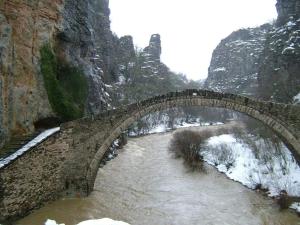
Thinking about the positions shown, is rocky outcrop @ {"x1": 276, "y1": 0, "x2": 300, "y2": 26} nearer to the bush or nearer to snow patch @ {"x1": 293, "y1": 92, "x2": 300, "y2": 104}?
snow patch @ {"x1": 293, "y1": 92, "x2": 300, "y2": 104}

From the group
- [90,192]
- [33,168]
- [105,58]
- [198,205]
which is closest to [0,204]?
[33,168]

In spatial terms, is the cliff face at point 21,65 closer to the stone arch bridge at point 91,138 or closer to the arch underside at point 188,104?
the stone arch bridge at point 91,138

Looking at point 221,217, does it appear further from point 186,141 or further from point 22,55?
point 186,141

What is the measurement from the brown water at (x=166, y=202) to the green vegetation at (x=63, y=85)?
343 centimetres

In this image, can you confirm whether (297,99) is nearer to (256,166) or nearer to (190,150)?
(256,166)

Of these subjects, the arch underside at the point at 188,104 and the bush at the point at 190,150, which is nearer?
the arch underside at the point at 188,104

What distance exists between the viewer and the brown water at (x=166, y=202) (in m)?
13.9

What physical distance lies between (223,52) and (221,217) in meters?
92.2

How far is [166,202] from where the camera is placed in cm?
1605

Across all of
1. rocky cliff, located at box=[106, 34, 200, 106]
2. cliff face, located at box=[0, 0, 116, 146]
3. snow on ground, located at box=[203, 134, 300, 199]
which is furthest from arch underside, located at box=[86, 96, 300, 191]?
rocky cliff, located at box=[106, 34, 200, 106]

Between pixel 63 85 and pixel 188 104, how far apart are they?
5.80m

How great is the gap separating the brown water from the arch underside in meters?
1.47

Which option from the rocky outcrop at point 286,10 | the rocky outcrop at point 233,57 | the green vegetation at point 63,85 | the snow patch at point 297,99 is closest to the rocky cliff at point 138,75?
Answer: the rocky outcrop at point 233,57

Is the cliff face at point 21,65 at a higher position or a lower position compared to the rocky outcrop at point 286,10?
lower
